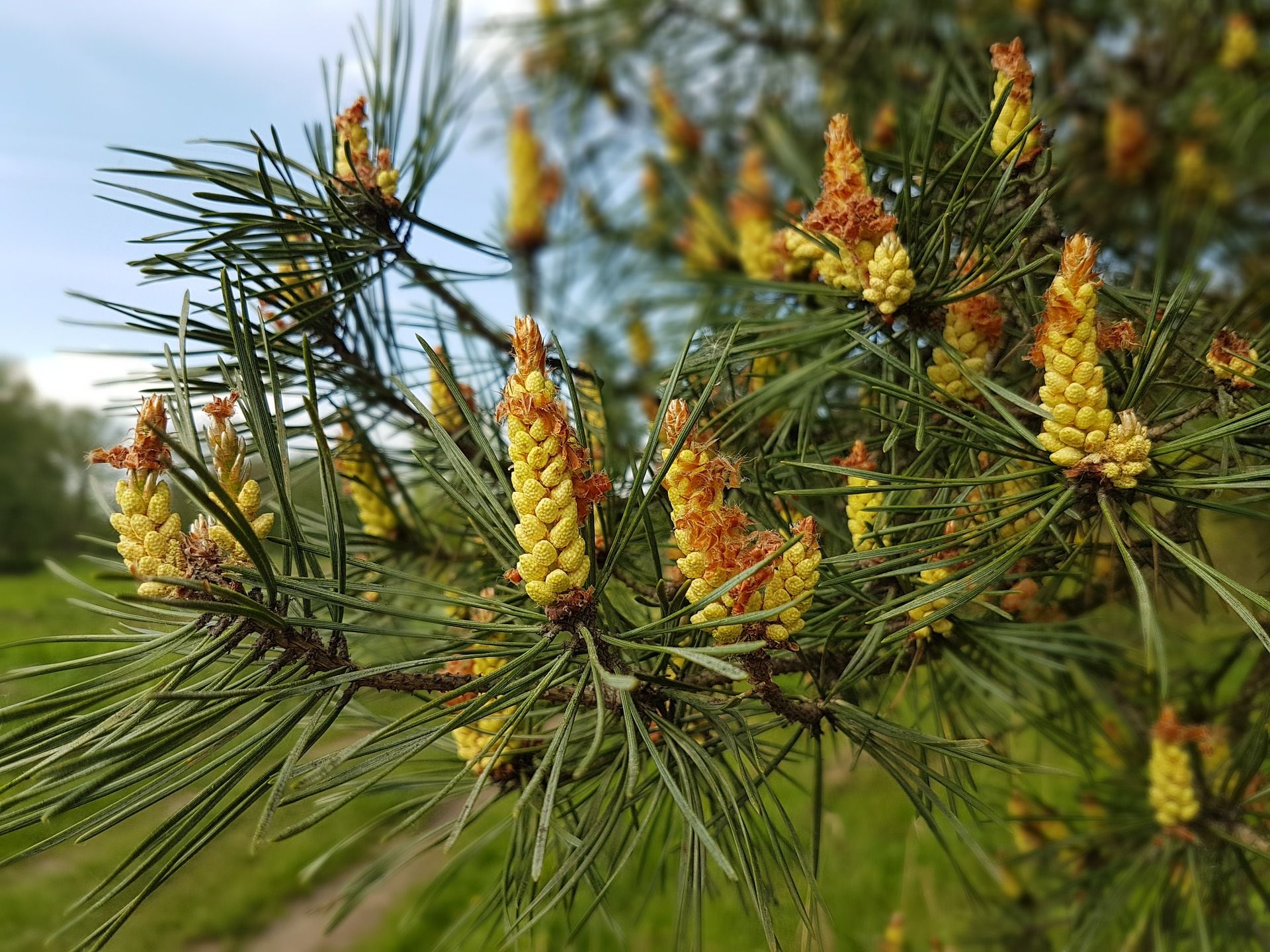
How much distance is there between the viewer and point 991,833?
120 cm

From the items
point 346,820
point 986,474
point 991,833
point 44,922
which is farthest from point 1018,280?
point 346,820

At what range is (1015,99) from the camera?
437mm

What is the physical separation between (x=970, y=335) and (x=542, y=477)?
0.86ft

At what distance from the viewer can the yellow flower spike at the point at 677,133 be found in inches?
68.4

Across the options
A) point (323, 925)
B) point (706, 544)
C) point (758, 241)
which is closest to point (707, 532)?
point (706, 544)

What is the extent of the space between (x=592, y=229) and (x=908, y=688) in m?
1.26

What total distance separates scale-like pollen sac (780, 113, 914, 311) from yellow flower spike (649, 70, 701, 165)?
1.41m

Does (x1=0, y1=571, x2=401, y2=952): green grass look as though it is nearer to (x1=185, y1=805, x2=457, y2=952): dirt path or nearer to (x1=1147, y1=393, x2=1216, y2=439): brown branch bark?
(x1=185, y1=805, x2=457, y2=952): dirt path

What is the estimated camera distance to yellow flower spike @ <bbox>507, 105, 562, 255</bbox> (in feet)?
5.23

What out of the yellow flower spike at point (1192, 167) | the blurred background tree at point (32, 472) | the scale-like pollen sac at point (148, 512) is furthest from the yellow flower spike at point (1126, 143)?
the blurred background tree at point (32, 472)

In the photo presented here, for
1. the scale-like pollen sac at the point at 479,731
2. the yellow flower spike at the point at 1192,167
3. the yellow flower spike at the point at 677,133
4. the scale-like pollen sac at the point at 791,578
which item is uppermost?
the yellow flower spike at the point at 677,133

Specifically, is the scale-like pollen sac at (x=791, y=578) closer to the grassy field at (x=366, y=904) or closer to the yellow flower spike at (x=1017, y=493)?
the yellow flower spike at (x=1017, y=493)

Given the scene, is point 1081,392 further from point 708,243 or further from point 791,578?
point 708,243

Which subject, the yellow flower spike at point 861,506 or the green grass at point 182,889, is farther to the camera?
the green grass at point 182,889
